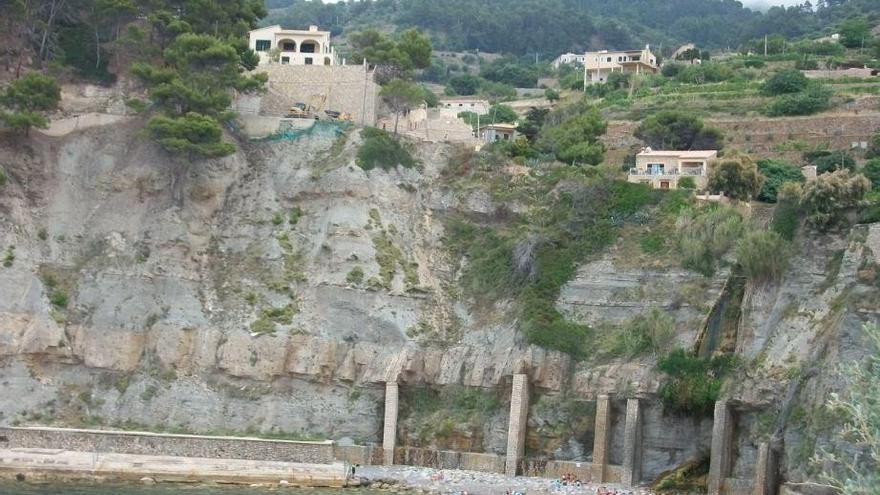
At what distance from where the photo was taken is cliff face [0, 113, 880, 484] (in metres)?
45.8

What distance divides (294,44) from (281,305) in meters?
17.8

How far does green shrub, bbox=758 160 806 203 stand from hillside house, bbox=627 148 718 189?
213 centimetres

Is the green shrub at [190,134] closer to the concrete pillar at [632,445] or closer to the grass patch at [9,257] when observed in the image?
the grass patch at [9,257]

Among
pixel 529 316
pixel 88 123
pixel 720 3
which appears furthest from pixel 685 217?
pixel 720 3

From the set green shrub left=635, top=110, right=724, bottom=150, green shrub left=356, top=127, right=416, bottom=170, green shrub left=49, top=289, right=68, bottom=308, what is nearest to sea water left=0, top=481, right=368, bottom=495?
green shrub left=49, top=289, right=68, bottom=308

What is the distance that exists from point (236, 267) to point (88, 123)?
25.7 feet

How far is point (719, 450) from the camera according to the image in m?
41.4

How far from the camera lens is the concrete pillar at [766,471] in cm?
3959

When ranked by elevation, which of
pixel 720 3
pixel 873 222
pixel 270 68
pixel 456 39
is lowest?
pixel 873 222

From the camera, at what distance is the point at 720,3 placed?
160125 millimetres

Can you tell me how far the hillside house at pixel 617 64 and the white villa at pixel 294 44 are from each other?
87.6 ft

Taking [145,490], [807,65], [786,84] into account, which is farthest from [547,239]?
[807,65]

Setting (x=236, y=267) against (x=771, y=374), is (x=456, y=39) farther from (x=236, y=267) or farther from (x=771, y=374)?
(x=771, y=374)

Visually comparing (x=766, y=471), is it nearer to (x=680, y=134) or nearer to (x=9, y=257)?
(x=9, y=257)
